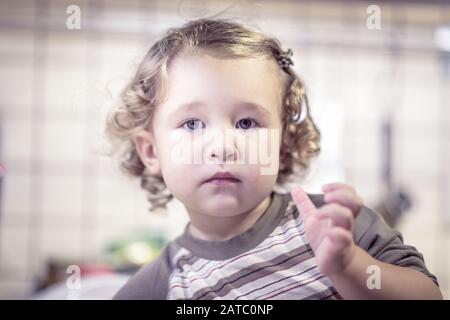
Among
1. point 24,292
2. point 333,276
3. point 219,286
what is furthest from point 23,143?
point 333,276

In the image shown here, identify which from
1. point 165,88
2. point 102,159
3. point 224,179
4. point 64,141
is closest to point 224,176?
point 224,179

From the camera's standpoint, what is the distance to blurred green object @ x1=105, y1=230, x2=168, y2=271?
1374mm

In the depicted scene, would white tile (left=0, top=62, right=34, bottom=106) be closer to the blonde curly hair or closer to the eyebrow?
the blonde curly hair

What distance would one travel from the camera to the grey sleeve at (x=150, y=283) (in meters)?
0.62

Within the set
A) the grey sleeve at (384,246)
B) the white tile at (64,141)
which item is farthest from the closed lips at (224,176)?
the white tile at (64,141)

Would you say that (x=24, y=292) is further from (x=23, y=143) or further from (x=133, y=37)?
(x=133, y=37)

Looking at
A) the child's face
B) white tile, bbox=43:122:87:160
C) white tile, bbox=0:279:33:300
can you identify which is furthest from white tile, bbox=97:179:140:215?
the child's face

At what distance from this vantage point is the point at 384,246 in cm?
54

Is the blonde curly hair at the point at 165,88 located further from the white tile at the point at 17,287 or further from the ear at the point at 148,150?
the white tile at the point at 17,287

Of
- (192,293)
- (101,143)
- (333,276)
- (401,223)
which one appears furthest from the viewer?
(401,223)

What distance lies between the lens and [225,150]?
0.54m

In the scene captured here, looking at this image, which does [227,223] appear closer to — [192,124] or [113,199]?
[192,124]

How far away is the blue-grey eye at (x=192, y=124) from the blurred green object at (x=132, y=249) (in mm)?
843

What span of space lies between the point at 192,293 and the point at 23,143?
87 centimetres
